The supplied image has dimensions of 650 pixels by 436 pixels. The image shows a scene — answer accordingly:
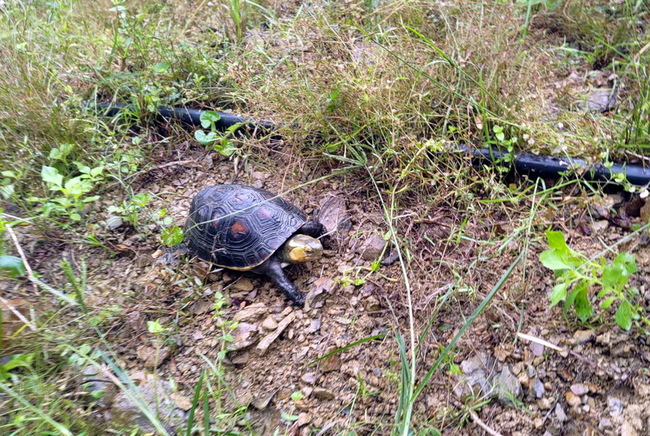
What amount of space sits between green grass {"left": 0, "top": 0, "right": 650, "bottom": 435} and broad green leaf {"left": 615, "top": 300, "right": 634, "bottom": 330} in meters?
0.48

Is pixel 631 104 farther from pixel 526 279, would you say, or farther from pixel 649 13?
pixel 526 279

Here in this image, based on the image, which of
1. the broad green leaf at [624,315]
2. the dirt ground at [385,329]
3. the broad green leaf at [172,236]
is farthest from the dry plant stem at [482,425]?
the broad green leaf at [172,236]

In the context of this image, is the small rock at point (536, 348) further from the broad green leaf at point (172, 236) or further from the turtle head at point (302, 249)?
the broad green leaf at point (172, 236)

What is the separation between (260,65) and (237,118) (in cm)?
46

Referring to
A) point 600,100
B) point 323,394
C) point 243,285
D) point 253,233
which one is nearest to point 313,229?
point 253,233

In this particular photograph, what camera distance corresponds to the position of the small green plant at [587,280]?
1643 millimetres

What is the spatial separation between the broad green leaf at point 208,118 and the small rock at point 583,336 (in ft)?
7.35

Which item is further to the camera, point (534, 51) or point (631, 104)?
point (534, 51)

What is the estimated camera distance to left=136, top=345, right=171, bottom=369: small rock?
2021 millimetres

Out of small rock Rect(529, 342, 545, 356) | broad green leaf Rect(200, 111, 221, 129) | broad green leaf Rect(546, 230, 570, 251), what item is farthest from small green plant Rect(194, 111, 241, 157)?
small rock Rect(529, 342, 545, 356)

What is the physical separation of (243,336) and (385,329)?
0.63m

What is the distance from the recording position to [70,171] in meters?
2.69

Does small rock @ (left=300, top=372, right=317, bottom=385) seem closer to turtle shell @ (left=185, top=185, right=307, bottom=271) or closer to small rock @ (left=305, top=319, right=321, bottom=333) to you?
small rock @ (left=305, top=319, right=321, bottom=333)

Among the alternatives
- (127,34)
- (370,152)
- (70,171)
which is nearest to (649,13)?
(370,152)
